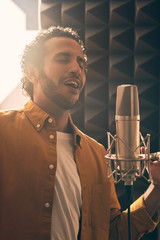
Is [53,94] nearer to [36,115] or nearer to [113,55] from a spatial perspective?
[36,115]

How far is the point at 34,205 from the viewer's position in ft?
3.20

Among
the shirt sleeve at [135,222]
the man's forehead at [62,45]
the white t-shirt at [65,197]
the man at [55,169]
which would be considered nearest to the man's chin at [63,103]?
the man at [55,169]

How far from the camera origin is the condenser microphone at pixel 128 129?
2.42 feet

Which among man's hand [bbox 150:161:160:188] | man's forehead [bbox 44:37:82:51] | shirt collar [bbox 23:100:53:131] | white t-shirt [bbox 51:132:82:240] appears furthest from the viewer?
man's forehead [bbox 44:37:82:51]

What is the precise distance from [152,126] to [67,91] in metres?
0.68

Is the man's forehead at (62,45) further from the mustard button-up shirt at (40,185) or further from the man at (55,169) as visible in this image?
the mustard button-up shirt at (40,185)

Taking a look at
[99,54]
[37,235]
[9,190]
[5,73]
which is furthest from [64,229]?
[5,73]

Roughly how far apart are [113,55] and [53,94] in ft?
2.07

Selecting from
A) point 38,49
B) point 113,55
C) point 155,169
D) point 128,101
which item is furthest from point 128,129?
point 113,55

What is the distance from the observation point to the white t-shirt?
3.31ft

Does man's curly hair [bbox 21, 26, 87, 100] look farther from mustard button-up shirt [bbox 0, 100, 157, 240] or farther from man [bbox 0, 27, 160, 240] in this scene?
mustard button-up shirt [bbox 0, 100, 157, 240]

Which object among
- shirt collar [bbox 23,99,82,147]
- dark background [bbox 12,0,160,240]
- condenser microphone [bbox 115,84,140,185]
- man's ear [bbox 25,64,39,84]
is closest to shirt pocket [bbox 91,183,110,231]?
shirt collar [bbox 23,99,82,147]

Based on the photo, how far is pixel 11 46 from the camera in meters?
1.92

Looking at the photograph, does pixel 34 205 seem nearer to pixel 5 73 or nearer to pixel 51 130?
pixel 51 130
